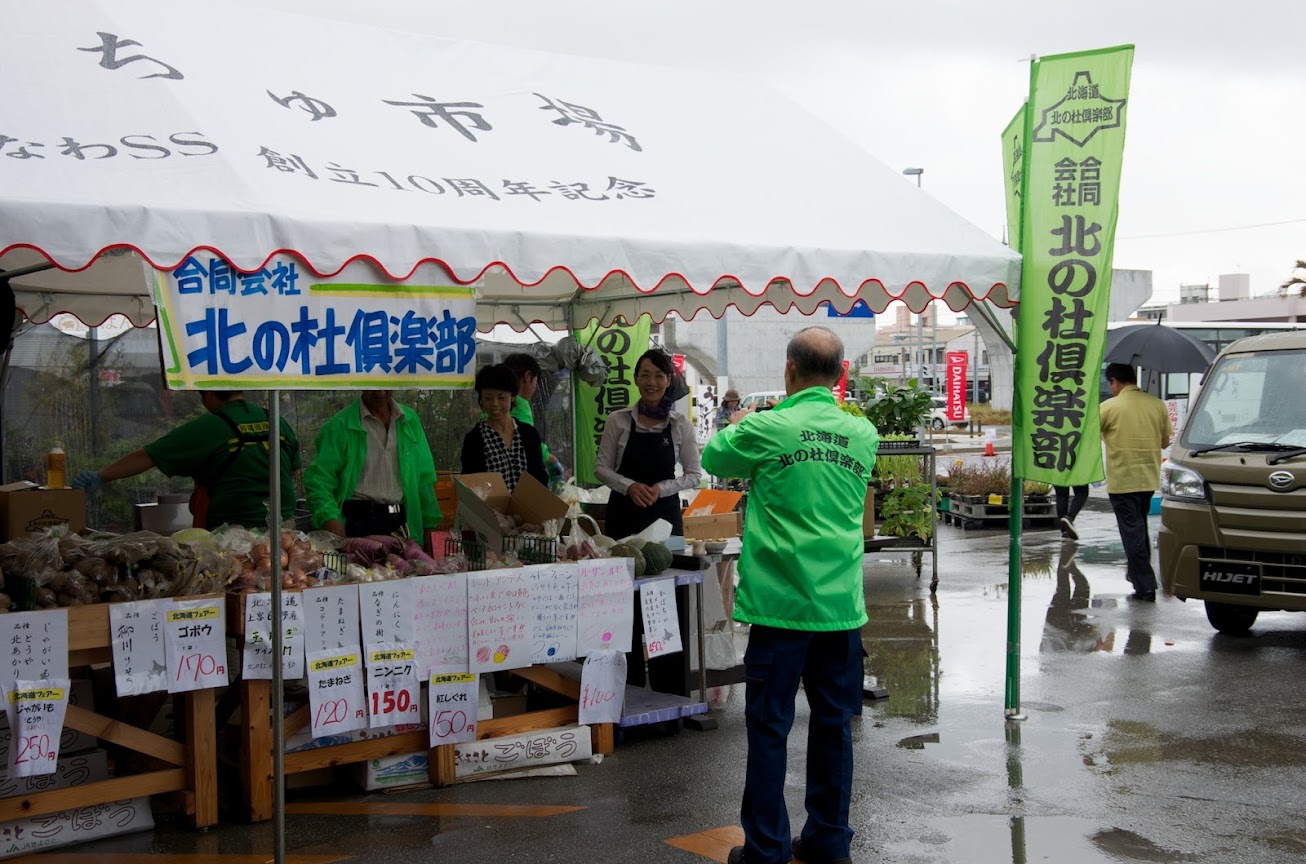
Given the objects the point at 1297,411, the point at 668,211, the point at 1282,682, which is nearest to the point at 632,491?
the point at 668,211

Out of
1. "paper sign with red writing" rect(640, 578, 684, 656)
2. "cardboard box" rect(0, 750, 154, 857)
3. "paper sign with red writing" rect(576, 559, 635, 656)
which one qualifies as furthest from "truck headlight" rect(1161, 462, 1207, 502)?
"cardboard box" rect(0, 750, 154, 857)

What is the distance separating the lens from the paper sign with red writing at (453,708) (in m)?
5.59

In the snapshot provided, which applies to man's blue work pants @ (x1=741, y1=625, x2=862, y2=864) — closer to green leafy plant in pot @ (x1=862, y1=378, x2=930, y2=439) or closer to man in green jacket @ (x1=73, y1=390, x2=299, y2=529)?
man in green jacket @ (x1=73, y1=390, x2=299, y2=529)

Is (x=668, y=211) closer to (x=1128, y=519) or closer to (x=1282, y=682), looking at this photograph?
(x=1282, y=682)

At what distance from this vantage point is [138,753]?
17.5 ft

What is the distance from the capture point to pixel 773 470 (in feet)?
14.9

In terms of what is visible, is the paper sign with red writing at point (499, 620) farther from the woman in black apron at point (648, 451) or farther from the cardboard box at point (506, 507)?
the woman in black apron at point (648, 451)

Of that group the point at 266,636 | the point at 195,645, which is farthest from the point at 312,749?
the point at 195,645

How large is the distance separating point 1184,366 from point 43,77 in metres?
11.4

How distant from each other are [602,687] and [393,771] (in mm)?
1090

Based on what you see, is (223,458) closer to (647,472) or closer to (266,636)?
(266,636)

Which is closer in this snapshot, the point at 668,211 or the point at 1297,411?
the point at 668,211

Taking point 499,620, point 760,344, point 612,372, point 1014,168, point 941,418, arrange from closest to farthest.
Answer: point 499,620 → point 1014,168 → point 612,372 → point 760,344 → point 941,418

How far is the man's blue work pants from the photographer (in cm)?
448
